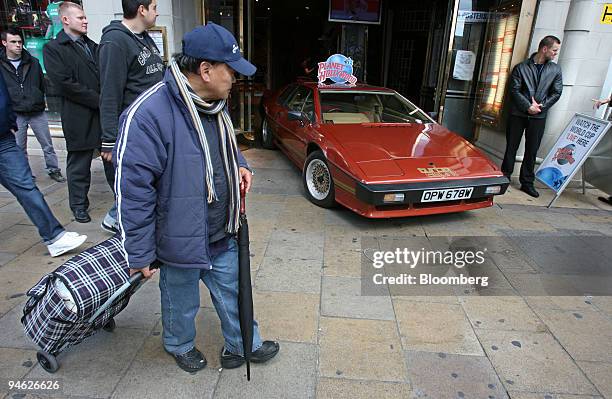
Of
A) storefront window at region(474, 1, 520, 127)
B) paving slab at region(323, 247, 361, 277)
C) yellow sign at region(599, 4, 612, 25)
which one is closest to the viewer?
paving slab at region(323, 247, 361, 277)

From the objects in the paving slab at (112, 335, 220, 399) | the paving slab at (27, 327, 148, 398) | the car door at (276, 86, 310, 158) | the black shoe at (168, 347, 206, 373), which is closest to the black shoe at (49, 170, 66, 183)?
the car door at (276, 86, 310, 158)

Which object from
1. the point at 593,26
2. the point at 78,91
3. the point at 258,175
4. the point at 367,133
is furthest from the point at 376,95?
the point at 78,91

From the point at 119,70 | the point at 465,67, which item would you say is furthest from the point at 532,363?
the point at 465,67

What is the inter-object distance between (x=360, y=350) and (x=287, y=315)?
0.56 metres

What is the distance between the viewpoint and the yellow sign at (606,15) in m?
5.34

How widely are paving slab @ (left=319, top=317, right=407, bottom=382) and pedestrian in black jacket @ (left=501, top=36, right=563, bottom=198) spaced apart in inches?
154

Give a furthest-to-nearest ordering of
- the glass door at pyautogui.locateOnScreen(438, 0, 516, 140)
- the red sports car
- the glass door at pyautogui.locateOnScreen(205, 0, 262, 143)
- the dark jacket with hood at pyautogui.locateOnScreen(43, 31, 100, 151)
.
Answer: the glass door at pyautogui.locateOnScreen(438, 0, 516, 140) < the glass door at pyautogui.locateOnScreen(205, 0, 262, 143) < the red sports car < the dark jacket with hood at pyautogui.locateOnScreen(43, 31, 100, 151)

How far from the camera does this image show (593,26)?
543 centimetres

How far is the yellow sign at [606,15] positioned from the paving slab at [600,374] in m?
4.94

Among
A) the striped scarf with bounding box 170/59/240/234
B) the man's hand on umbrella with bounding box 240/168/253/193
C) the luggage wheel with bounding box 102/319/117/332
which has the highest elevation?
the striped scarf with bounding box 170/59/240/234

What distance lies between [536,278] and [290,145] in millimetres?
3370

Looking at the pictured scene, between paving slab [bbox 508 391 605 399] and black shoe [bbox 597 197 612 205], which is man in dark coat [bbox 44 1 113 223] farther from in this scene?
black shoe [bbox 597 197 612 205]

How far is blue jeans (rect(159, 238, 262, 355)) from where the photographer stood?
2.00 m

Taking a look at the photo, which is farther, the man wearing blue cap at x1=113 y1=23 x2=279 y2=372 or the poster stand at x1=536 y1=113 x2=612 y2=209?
the poster stand at x1=536 y1=113 x2=612 y2=209
